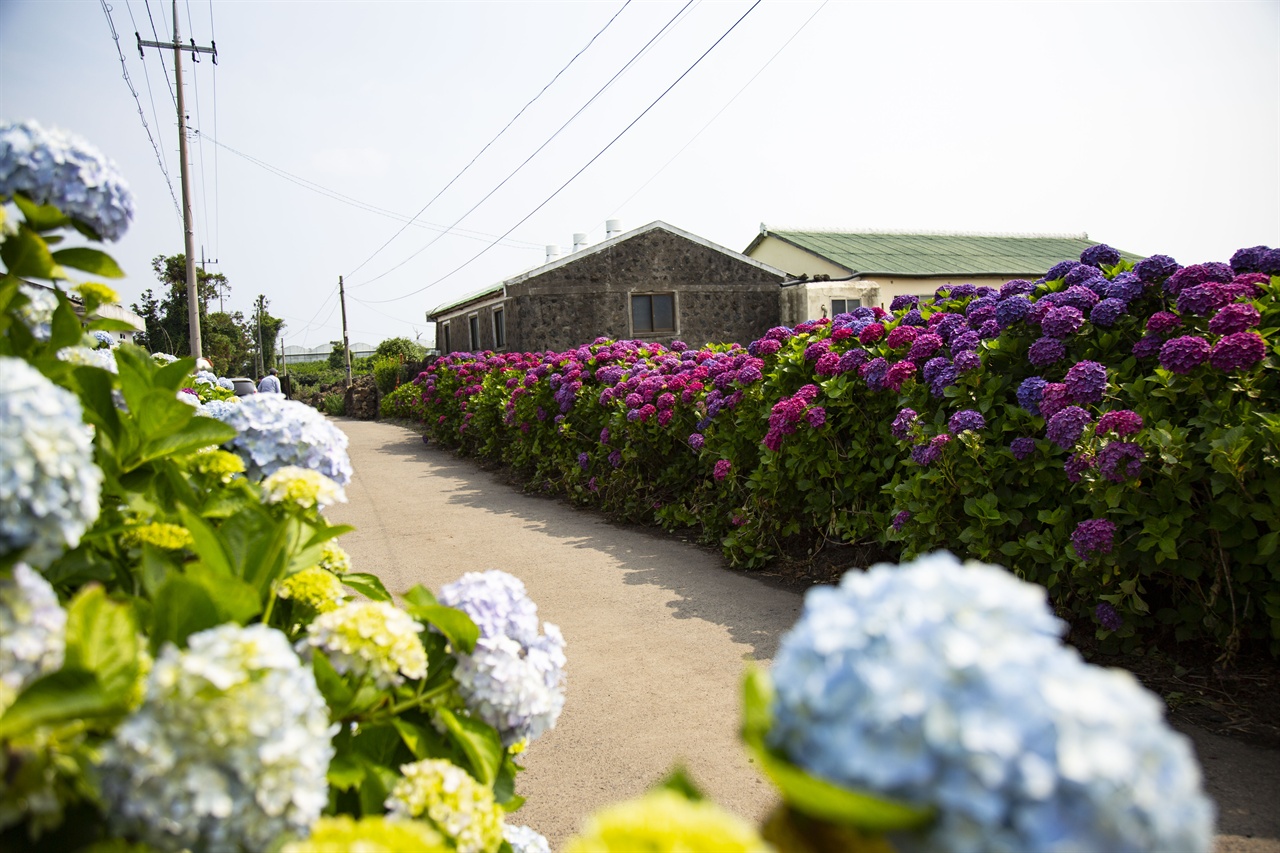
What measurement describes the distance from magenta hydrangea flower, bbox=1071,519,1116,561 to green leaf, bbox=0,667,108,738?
3714mm

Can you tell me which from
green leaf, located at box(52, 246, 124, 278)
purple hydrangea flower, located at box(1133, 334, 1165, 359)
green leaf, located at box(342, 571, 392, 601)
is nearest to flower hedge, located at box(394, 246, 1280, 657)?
purple hydrangea flower, located at box(1133, 334, 1165, 359)

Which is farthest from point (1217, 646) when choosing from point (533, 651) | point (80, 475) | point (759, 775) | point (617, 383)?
point (617, 383)

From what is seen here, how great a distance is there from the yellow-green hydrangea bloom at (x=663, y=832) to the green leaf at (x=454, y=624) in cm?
69

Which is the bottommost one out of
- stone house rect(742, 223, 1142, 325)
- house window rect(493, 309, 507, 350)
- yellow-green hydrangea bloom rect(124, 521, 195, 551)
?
yellow-green hydrangea bloom rect(124, 521, 195, 551)

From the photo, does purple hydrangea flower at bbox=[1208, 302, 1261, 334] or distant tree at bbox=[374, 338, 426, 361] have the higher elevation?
distant tree at bbox=[374, 338, 426, 361]

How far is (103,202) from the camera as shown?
1.38 meters

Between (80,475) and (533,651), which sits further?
(533,651)

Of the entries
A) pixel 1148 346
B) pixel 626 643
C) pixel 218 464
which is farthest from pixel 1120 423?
pixel 218 464

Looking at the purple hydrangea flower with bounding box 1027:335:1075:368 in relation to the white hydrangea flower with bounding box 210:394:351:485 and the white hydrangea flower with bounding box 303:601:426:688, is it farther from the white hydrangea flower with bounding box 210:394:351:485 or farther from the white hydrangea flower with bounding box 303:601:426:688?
the white hydrangea flower with bounding box 303:601:426:688

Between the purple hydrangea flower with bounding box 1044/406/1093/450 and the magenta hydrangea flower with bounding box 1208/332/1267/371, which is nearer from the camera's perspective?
the magenta hydrangea flower with bounding box 1208/332/1267/371

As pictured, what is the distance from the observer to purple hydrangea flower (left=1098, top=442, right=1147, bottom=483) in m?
3.50

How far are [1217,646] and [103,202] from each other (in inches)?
171

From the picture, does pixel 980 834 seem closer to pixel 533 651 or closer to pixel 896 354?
pixel 533 651

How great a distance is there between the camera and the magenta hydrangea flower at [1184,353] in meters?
3.58
